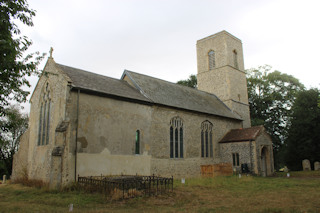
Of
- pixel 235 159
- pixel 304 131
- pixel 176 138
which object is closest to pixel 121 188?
pixel 176 138

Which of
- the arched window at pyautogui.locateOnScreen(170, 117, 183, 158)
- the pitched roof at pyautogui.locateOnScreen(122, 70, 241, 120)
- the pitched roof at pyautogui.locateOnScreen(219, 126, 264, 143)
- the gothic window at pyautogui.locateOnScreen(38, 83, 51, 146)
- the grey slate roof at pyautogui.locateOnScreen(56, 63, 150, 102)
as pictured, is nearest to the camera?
the grey slate roof at pyautogui.locateOnScreen(56, 63, 150, 102)

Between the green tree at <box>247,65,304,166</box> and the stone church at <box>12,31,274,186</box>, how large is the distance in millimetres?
13863

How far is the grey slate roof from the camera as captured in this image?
56.4ft

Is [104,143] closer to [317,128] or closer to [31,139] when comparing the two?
[31,139]

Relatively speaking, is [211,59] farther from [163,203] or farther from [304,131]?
[163,203]

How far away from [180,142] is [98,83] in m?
9.12

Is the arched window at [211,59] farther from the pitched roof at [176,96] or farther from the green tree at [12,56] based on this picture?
the green tree at [12,56]

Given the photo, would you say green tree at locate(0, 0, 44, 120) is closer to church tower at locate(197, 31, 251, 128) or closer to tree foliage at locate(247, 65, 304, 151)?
church tower at locate(197, 31, 251, 128)

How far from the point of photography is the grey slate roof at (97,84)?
17.2m

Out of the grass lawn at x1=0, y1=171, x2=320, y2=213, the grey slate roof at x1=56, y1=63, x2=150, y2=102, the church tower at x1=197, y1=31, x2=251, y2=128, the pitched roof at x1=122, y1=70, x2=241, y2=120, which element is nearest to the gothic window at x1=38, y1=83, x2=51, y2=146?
the grey slate roof at x1=56, y1=63, x2=150, y2=102

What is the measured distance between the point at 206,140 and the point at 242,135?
395cm

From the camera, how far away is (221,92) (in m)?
33.5

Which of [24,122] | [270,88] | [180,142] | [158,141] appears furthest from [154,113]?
[270,88]

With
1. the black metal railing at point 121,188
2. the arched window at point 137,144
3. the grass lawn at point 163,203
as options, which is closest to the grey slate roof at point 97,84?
the arched window at point 137,144
